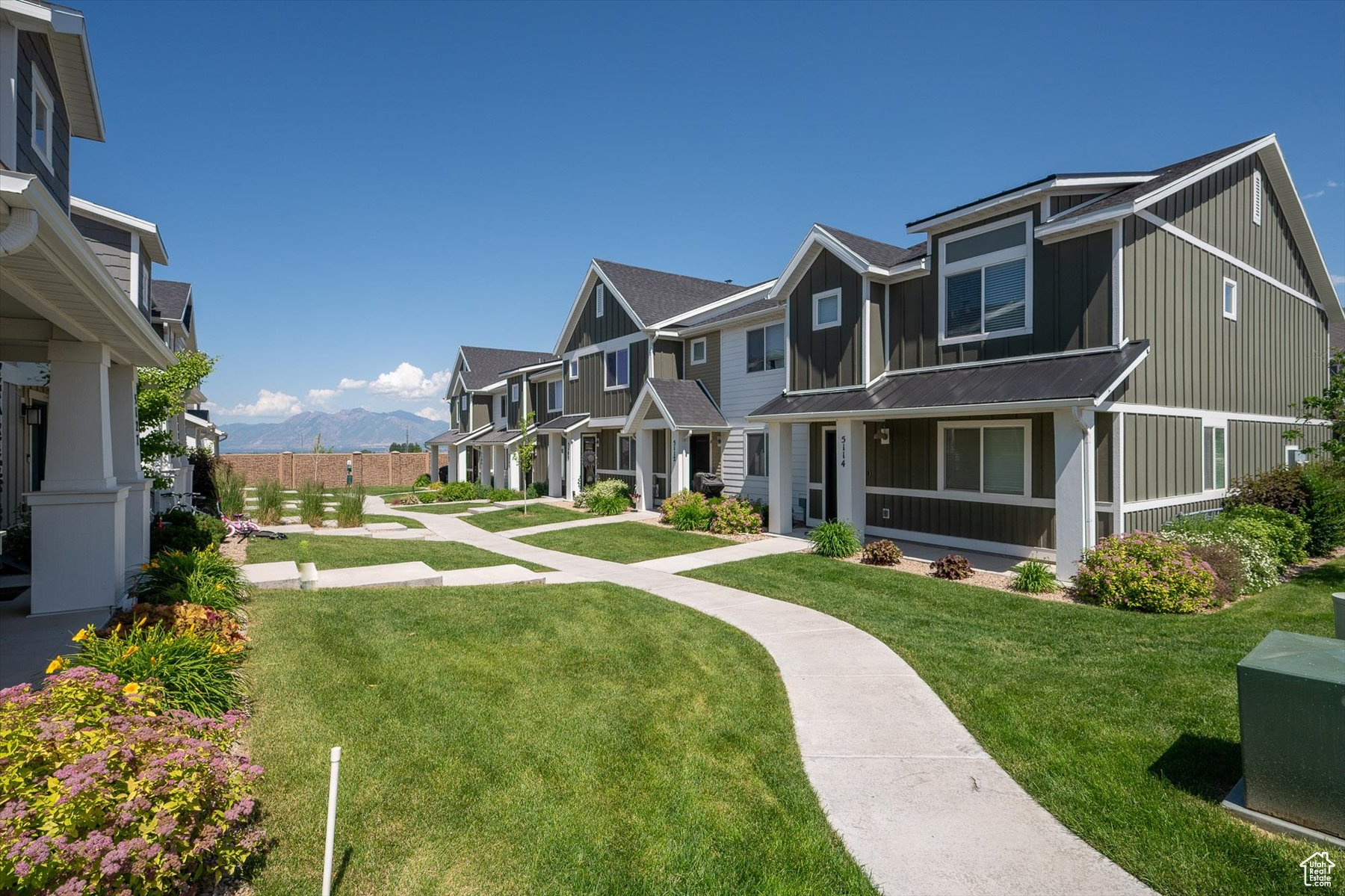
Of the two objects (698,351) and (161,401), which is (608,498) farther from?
(161,401)

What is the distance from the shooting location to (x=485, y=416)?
3850 centimetres

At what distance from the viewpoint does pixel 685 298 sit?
81.6ft

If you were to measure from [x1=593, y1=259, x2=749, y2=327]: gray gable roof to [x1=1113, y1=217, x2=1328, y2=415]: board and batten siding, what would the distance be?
1398 centimetres

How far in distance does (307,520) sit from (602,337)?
1184 cm

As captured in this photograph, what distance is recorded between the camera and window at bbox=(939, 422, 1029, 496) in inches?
500

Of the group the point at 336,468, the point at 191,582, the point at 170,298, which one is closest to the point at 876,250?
the point at 191,582

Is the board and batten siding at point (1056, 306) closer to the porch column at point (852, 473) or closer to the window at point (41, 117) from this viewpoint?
the porch column at point (852, 473)

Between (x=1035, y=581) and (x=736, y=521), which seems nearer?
(x=1035, y=581)

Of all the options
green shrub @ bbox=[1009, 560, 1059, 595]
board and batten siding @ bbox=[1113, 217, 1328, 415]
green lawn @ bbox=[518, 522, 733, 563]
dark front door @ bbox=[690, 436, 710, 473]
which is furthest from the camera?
dark front door @ bbox=[690, 436, 710, 473]

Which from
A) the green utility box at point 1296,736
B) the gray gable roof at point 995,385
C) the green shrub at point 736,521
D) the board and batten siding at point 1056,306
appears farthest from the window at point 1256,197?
the green utility box at point 1296,736

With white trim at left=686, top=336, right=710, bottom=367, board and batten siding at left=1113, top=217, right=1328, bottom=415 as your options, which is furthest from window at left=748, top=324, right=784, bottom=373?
board and batten siding at left=1113, top=217, right=1328, bottom=415

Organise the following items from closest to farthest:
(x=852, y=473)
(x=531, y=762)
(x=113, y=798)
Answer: (x=113, y=798)
(x=531, y=762)
(x=852, y=473)

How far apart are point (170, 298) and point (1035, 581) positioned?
28122mm

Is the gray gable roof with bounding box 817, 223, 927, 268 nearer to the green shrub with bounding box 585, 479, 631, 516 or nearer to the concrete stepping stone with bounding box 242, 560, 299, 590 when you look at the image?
the green shrub with bounding box 585, 479, 631, 516
